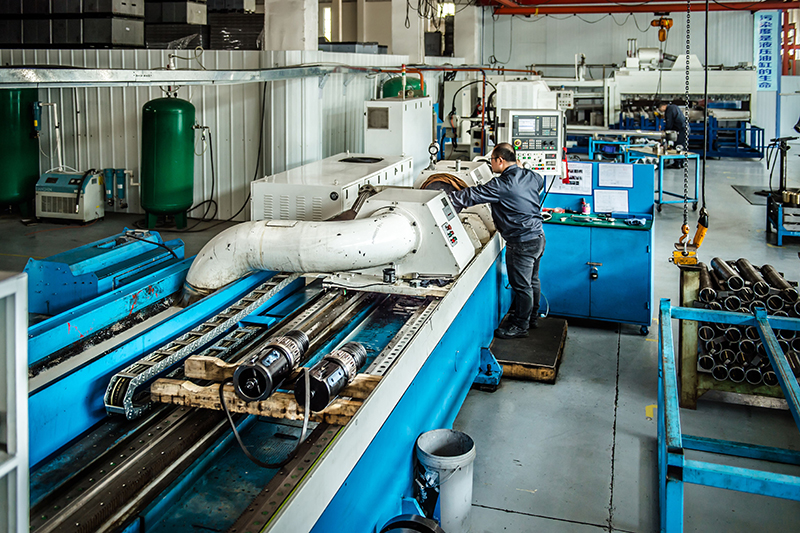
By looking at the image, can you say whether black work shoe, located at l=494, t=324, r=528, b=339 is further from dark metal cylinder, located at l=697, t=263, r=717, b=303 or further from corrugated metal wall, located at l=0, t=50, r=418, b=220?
corrugated metal wall, located at l=0, t=50, r=418, b=220

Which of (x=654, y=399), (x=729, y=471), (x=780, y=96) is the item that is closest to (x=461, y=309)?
(x=654, y=399)

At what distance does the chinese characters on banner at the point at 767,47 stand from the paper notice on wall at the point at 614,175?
1446 centimetres

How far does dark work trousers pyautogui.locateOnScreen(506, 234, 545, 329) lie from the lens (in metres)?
4.81

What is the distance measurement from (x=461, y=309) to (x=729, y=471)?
1809mm

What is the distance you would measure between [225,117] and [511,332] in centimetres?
502

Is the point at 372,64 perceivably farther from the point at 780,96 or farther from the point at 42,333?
the point at 780,96

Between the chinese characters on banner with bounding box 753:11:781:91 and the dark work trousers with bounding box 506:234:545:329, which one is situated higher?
the chinese characters on banner with bounding box 753:11:781:91

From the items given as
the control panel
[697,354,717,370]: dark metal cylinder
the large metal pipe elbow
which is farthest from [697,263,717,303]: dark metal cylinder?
the large metal pipe elbow

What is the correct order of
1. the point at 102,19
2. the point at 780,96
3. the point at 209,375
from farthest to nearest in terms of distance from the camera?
the point at 780,96
the point at 102,19
the point at 209,375

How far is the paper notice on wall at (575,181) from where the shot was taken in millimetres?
5855

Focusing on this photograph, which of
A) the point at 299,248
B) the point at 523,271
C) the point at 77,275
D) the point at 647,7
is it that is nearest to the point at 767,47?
the point at 647,7

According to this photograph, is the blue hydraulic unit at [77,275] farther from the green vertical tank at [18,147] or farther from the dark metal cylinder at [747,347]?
the green vertical tank at [18,147]

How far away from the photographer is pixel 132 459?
225 cm

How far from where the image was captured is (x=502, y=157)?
4.66 meters
